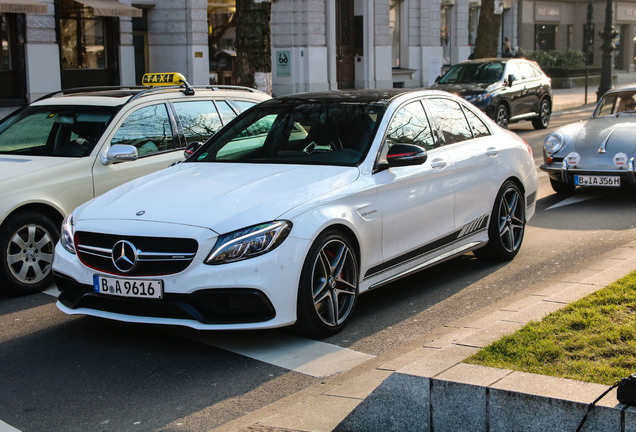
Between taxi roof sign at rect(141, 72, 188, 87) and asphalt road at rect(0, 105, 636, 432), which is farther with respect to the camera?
taxi roof sign at rect(141, 72, 188, 87)

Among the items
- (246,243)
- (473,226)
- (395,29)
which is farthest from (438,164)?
(395,29)

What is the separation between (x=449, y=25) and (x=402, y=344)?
119ft

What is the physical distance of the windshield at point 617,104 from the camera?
12.2 meters

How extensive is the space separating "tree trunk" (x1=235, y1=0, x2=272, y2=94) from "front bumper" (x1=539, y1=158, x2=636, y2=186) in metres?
6.00

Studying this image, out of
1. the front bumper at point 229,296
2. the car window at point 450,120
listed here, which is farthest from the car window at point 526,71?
the front bumper at point 229,296

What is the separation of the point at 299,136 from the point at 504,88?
48.5ft

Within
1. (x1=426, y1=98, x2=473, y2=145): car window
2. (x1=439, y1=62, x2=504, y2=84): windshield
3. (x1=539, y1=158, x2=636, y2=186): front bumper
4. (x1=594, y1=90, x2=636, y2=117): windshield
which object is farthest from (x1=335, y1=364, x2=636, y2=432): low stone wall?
(x1=439, y1=62, x2=504, y2=84): windshield

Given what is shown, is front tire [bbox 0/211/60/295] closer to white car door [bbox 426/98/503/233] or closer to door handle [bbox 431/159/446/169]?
door handle [bbox 431/159/446/169]

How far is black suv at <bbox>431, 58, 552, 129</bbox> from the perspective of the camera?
798 inches

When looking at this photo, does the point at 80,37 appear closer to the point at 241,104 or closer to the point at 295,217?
the point at 241,104

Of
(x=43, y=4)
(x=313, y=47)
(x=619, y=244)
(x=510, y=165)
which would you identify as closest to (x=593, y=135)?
(x=619, y=244)

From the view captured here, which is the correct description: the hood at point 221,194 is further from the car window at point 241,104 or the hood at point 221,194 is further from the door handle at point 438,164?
the car window at point 241,104

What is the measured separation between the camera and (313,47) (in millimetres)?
30625

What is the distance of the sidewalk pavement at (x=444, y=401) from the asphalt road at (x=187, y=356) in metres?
0.32
